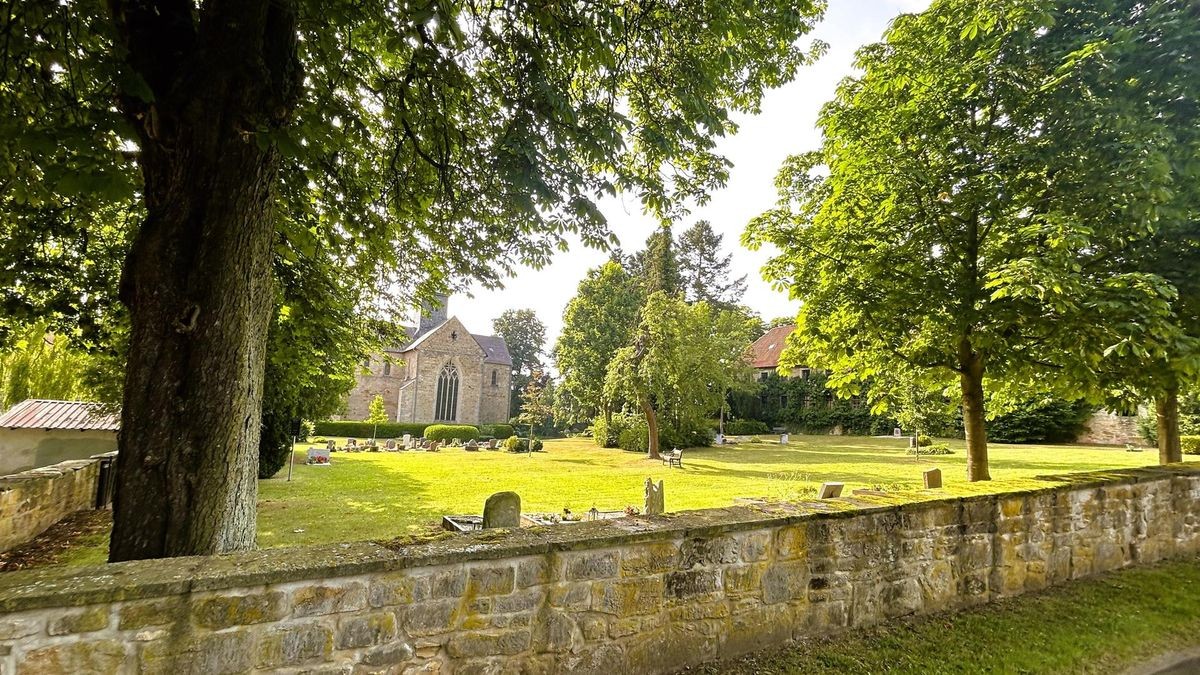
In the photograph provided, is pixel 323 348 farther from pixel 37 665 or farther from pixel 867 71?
pixel 867 71

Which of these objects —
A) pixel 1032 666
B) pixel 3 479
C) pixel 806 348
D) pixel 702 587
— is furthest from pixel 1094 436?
pixel 3 479

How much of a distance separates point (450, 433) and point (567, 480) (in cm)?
2013

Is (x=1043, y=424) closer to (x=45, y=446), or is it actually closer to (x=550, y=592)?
(x=550, y=592)

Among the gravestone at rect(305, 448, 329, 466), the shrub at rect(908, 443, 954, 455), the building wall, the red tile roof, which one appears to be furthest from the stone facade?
the building wall

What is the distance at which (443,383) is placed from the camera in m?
46.5

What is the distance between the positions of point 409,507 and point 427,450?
755 inches

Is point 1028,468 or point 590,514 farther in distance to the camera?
point 1028,468

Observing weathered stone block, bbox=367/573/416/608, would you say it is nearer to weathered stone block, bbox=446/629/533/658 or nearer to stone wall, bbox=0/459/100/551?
weathered stone block, bbox=446/629/533/658

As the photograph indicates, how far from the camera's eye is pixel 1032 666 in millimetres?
4145

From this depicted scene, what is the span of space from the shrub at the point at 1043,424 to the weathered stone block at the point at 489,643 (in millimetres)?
34655

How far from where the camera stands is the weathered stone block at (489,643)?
3031mm

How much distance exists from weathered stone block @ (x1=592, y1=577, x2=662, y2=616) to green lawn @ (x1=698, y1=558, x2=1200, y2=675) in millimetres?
689

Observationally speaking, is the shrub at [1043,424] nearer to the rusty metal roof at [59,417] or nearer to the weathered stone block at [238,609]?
the weathered stone block at [238,609]

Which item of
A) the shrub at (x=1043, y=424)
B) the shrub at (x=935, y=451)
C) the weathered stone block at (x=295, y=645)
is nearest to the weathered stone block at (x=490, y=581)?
the weathered stone block at (x=295, y=645)
